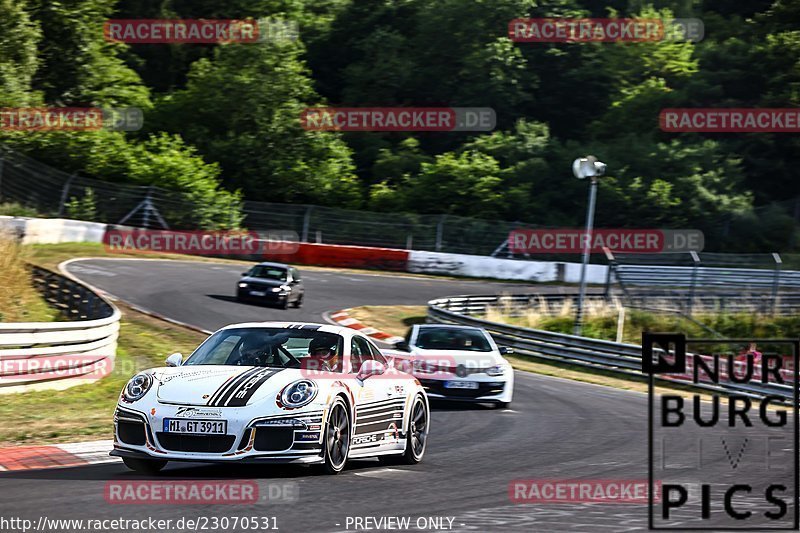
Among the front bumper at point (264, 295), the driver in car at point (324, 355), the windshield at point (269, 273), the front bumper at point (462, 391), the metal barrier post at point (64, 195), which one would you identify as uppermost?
the metal barrier post at point (64, 195)

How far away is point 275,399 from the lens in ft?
28.7

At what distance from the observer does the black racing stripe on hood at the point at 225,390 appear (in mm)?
8586

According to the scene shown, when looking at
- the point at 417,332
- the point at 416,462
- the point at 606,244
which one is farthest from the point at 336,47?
the point at 416,462

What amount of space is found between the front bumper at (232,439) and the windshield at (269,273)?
21.0m

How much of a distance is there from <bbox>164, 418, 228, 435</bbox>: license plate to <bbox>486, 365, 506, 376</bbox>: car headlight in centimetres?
872

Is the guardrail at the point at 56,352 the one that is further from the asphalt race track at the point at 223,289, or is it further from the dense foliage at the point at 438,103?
Answer: the dense foliage at the point at 438,103

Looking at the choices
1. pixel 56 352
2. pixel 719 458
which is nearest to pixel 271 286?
pixel 56 352

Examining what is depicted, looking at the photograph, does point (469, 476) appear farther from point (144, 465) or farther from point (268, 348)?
point (144, 465)

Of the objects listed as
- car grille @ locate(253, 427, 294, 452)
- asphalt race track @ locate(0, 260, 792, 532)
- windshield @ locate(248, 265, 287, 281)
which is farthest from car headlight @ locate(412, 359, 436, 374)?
windshield @ locate(248, 265, 287, 281)

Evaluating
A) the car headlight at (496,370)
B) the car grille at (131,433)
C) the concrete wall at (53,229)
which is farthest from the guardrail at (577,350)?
the car grille at (131,433)

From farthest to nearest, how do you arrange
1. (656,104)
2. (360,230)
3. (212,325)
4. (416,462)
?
1. (656,104)
2. (360,230)
3. (212,325)
4. (416,462)

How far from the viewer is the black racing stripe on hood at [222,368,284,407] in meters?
8.61

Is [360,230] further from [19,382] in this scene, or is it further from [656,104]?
[19,382]

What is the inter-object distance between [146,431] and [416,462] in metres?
3.09
